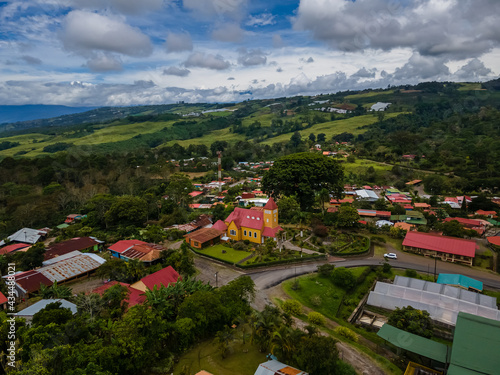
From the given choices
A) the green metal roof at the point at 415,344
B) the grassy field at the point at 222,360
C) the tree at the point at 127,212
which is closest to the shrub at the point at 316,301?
the green metal roof at the point at 415,344

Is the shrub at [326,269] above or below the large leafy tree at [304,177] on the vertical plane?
below

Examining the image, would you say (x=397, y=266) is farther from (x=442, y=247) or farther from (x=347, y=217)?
(x=347, y=217)

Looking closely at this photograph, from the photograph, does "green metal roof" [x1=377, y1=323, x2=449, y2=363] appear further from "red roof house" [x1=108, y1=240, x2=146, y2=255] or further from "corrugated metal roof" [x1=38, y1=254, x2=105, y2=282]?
"corrugated metal roof" [x1=38, y1=254, x2=105, y2=282]

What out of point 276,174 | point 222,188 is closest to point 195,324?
point 276,174

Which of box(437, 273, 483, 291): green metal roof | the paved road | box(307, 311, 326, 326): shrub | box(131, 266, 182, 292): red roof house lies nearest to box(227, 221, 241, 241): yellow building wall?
the paved road

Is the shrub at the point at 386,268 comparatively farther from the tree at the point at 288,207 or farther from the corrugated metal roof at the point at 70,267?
the corrugated metal roof at the point at 70,267

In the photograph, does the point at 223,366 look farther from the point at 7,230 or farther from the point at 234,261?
the point at 7,230

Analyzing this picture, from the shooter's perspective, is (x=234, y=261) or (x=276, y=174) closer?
(x=234, y=261)
